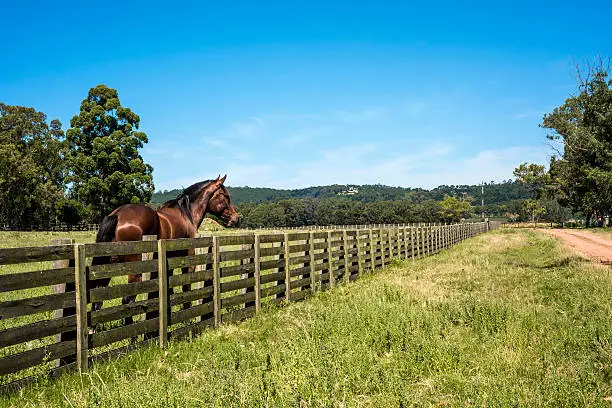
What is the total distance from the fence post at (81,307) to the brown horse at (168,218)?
671mm

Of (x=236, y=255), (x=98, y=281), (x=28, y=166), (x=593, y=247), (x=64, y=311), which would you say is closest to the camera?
(x=64, y=311)

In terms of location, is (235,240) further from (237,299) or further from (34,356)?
(34,356)

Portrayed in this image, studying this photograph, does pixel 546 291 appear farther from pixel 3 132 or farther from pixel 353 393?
pixel 3 132

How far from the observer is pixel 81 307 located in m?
4.58

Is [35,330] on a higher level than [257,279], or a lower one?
higher

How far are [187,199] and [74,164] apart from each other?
38.8m

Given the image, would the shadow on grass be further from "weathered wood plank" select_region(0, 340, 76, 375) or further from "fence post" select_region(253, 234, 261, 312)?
"weathered wood plank" select_region(0, 340, 76, 375)

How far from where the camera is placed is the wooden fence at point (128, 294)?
4.14m

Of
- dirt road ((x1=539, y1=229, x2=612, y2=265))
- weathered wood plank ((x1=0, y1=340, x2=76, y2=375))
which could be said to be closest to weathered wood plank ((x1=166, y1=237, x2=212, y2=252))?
weathered wood plank ((x1=0, y1=340, x2=76, y2=375))

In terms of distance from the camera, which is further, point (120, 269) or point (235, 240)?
point (235, 240)

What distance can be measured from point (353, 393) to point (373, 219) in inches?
5794

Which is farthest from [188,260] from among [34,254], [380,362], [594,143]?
[594,143]

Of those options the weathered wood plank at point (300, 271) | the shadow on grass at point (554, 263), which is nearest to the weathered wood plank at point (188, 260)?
the weathered wood plank at point (300, 271)

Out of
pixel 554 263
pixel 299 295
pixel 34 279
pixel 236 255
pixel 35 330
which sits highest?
pixel 34 279
